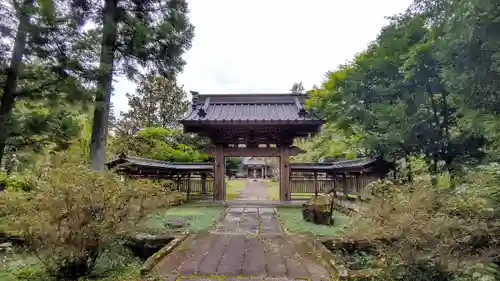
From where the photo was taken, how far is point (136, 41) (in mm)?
7445

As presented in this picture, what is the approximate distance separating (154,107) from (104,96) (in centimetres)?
1832

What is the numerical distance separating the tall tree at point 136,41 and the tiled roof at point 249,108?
3.97 metres

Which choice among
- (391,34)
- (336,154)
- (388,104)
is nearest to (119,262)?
(388,104)

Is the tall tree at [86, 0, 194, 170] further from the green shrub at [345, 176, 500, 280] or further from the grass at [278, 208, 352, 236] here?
the green shrub at [345, 176, 500, 280]

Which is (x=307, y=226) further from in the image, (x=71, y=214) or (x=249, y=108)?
(x=249, y=108)

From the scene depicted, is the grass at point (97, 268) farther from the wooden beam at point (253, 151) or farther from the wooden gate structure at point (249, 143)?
the wooden beam at point (253, 151)

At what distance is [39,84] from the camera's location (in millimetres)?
5988

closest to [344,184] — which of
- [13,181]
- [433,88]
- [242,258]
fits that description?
[433,88]

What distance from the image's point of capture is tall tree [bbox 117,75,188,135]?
24.3m

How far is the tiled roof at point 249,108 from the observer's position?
11.9 meters

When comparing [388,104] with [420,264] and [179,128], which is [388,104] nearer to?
[420,264]

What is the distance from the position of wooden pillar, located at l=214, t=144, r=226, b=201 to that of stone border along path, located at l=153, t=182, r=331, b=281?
17.7 feet

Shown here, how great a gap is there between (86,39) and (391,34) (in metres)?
8.03

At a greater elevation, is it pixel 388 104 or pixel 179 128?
pixel 179 128
